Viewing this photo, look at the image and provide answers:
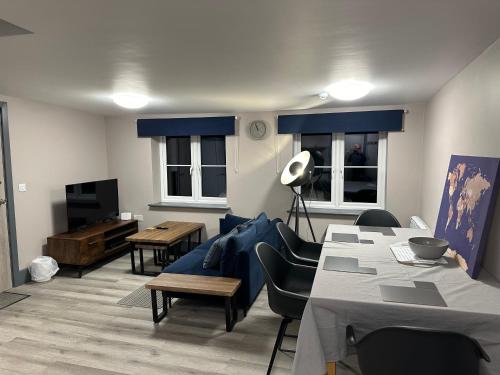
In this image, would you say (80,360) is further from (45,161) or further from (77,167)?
(77,167)

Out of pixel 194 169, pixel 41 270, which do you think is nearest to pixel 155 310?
pixel 41 270

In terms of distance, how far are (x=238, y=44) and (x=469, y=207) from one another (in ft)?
5.91

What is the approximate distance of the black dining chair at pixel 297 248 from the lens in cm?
309

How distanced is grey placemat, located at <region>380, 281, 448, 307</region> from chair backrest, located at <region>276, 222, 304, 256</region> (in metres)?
1.30

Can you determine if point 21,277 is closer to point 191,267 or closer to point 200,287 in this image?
point 191,267

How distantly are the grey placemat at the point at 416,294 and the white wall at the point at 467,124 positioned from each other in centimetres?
46

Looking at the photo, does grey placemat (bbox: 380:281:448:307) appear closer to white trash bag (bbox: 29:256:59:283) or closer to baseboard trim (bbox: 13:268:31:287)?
white trash bag (bbox: 29:256:59:283)

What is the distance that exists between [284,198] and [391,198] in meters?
1.45

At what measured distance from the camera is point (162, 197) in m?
5.79

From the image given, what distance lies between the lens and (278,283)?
8.80ft

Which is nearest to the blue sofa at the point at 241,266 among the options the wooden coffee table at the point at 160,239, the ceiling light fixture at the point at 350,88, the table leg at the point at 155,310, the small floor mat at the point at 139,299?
the table leg at the point at 155,310

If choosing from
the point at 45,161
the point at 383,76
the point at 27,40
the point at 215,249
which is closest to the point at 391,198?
the point at 383,76

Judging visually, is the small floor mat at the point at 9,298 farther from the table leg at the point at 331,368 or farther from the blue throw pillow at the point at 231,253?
the table leg at the point at 331,368

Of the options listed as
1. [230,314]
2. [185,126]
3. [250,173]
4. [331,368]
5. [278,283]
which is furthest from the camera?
[185,126]
